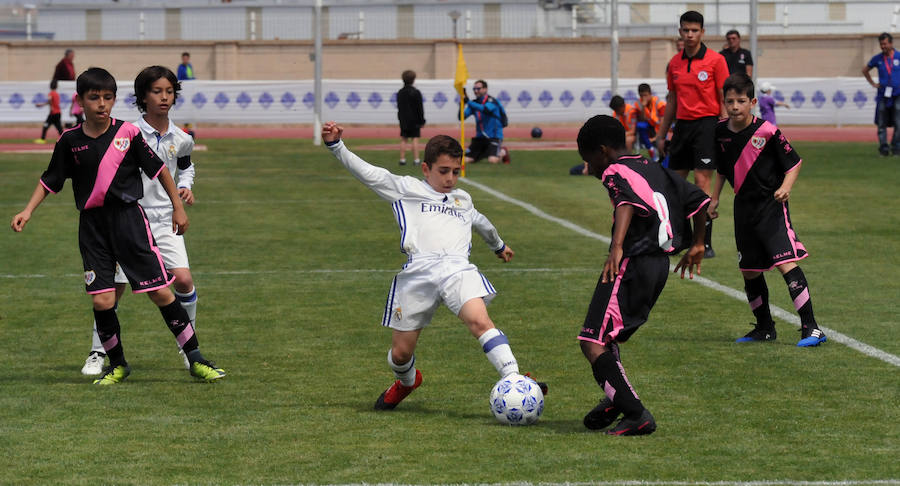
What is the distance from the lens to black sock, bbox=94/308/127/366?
7.69 meters

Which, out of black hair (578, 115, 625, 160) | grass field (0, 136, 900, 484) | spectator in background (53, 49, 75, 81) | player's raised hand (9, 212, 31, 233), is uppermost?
spectator in background (53, 49, 75, 81)

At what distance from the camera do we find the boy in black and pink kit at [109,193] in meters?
7.40

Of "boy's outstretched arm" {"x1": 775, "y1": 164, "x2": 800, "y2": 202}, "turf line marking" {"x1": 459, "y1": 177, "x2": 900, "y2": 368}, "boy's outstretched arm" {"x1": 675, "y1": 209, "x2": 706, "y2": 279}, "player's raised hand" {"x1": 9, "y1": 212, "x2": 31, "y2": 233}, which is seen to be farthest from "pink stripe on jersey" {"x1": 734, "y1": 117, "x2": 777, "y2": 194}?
"player's raised hand" {"x1": 9, "y1": 212, "x2": 31, "y2": 233}

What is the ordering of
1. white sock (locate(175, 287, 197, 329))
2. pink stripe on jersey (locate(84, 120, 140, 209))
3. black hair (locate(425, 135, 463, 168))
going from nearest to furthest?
black hair (locate(425, 135, 463, 168)) → pink stripe on jersey (locate(84, 120, 140, 209)) → white sock (locate(175, 287, 197, 329))

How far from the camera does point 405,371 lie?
22.2 ft

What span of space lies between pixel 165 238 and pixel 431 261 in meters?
2.16

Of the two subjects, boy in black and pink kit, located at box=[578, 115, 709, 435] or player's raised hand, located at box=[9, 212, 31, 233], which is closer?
boy in black and pink kit, located at box=[578, 115, 709, 435]

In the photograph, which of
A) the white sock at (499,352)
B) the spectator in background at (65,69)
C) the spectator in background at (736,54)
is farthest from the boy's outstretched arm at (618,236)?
the spectator in background at (65,69)

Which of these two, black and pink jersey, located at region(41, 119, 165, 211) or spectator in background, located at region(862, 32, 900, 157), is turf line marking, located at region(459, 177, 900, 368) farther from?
spectator in background, located at region(862, 32, 900, 157)

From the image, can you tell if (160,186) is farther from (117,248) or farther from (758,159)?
(758,159)

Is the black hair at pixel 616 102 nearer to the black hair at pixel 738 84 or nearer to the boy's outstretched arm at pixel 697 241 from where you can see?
the black hair at pixel 738 84

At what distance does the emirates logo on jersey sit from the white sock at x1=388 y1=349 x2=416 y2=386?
196cm

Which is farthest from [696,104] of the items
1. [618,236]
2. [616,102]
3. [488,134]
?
[488,134]

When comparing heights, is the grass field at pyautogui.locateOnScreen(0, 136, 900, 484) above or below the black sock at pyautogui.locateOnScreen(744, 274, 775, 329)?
below
